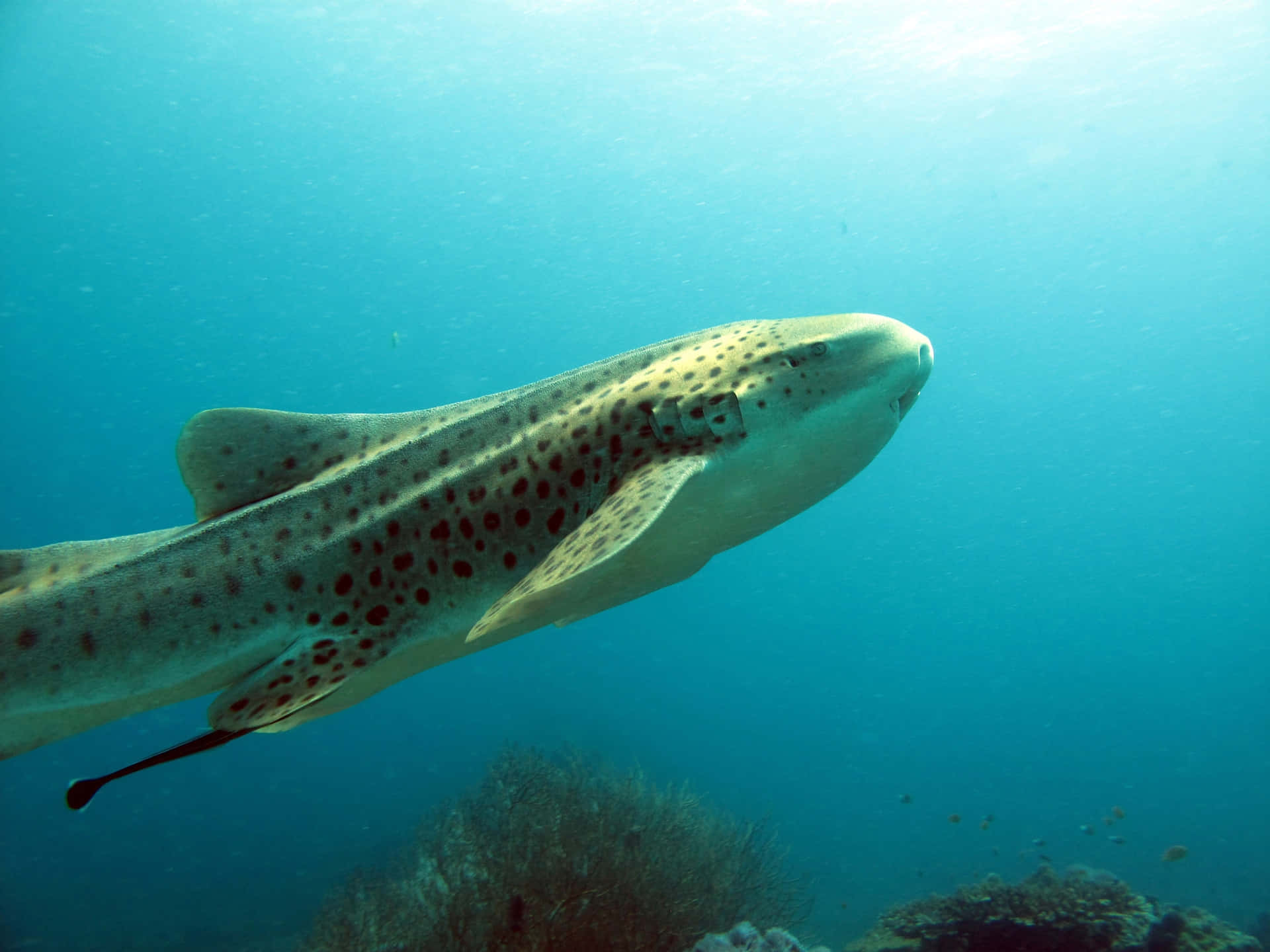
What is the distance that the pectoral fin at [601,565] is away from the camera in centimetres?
224

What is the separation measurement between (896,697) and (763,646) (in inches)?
543

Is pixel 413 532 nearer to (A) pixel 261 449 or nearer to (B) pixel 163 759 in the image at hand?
(A) pixel 261 449

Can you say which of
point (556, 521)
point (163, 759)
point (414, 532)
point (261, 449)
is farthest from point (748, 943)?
point (261, 449)

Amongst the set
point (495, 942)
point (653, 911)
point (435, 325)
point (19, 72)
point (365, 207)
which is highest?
point (19, 72)

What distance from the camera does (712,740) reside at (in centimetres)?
4281

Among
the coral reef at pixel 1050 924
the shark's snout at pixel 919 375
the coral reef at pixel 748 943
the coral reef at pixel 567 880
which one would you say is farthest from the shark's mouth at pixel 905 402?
the coral reef at pixel 1050 924

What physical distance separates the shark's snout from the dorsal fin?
2153mm

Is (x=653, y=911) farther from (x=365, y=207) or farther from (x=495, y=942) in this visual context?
(x=365, y=207)

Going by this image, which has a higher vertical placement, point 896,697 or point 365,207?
point 365,207

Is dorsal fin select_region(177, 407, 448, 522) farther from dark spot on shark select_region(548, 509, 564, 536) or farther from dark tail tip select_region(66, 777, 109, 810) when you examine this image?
dark tail tip select_region(66, 777, 109, 810)

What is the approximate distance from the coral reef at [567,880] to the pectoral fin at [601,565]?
330cm

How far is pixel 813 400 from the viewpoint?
2.93 meters

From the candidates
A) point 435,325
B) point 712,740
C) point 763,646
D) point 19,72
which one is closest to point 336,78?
point 19,72

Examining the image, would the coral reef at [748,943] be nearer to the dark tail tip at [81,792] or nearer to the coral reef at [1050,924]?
the dark tail tip at [81,792]
